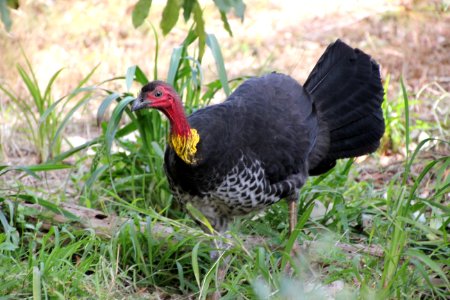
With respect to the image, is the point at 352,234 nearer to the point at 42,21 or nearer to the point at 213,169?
the point at 213,169

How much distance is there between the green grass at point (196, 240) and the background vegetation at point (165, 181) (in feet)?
0.04

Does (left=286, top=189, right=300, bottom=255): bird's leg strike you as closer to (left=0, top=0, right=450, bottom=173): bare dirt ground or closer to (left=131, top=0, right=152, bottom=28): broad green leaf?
(left=131, top=0, right=152, bottom=28): broad green leaf

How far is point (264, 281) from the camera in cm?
368

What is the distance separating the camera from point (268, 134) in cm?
431

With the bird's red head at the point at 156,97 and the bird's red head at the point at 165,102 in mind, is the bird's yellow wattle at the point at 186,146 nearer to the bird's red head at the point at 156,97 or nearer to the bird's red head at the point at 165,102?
the bird's red head at the point at 165,102

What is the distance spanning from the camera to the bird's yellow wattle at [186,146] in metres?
3.93

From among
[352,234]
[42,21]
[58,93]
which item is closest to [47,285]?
[352,234]

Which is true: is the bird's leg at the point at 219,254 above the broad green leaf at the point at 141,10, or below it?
below

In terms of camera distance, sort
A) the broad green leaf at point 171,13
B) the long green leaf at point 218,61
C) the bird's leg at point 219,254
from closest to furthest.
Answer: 1. the broad green leaf at point 171,13
2. the bird's leg at point 219,254
3. the long green leaf at point 218,61

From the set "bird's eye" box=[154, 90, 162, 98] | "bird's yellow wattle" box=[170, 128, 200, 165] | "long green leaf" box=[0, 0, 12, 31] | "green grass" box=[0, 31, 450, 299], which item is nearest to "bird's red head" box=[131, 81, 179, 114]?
"bird's eye" box=[154, 90, 162, 98]

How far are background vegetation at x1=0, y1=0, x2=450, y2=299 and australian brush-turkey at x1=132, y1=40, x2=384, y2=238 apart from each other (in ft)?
0.72

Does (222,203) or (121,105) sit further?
(121,105)

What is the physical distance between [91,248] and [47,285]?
60 centimetres

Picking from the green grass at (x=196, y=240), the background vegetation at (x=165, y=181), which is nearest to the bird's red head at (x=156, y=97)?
the background vegetation at (x=165, y=181)
